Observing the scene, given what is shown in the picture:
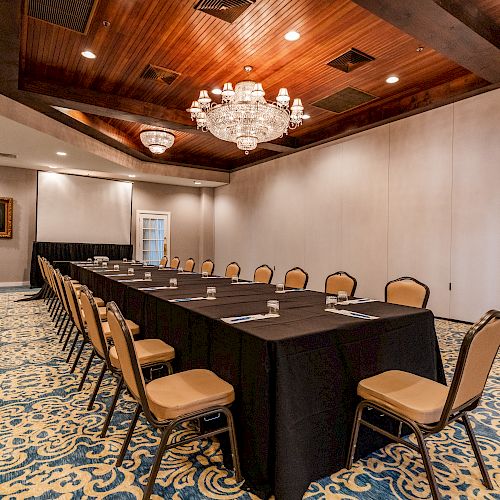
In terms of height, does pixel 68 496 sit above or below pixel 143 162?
below

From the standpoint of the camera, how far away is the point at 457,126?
570 cm

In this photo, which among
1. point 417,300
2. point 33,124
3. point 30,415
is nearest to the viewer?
point 30,415

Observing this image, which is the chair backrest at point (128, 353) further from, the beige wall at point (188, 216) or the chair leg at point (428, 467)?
the beige wall at point (188, 216)

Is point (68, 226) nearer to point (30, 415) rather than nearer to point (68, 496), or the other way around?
point (30, 415)

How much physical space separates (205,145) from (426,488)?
8.51m

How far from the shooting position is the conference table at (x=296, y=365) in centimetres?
175

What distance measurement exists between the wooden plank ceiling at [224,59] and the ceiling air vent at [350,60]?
9 centimetres

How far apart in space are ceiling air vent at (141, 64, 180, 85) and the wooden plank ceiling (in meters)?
0.07

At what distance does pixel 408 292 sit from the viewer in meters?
3.61

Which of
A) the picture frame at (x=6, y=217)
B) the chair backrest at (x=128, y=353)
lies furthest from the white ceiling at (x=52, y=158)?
the chair backrest at (x=128, y=353)

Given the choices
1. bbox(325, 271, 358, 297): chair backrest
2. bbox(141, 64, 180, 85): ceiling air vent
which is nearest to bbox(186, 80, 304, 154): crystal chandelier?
bbox(141, 64, 180, 85): ceiling air vent

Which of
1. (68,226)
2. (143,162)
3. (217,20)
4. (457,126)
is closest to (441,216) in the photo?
(457,126)

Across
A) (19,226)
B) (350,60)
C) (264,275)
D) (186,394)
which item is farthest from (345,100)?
(19,226)

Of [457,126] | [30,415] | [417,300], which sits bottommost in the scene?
[30,415]
